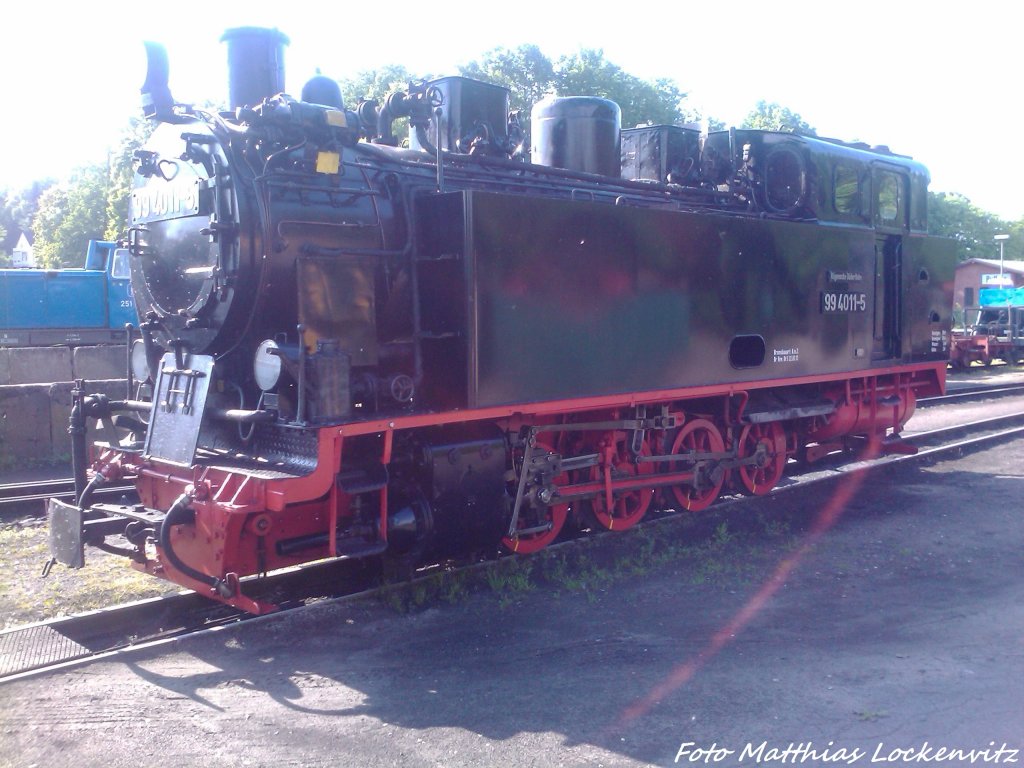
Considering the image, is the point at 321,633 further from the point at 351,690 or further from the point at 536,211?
the point at 536,211

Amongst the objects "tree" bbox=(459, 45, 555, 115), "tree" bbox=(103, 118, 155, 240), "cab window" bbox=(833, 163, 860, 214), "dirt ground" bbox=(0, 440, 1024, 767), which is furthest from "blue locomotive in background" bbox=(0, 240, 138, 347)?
"tree" bbox=(459, 45, 555, 115)

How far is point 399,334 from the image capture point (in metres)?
5.66

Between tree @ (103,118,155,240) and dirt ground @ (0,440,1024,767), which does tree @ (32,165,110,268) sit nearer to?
tree @ (103,118,155,240)

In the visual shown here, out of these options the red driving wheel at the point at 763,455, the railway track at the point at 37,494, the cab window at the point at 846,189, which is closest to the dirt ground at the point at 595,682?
the red driving wheel at the point at 763,455

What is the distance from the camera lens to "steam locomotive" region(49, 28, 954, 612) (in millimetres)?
5047

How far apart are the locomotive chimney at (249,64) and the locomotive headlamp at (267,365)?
1786 mm

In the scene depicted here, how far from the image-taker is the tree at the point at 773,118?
4019 centimetres

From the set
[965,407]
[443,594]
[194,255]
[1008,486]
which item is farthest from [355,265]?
[965,407]

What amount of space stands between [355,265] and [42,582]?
2.95 metres

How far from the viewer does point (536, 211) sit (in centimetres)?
573

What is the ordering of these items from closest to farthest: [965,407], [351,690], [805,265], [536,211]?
[351,690] < [536,211] < [805,265] < [965,407]

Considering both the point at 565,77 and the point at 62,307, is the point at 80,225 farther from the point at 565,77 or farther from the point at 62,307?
the point at 62,307

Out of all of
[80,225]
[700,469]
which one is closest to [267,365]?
[700,469]

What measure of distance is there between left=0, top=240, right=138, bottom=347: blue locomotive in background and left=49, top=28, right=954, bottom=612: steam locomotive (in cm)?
1496
